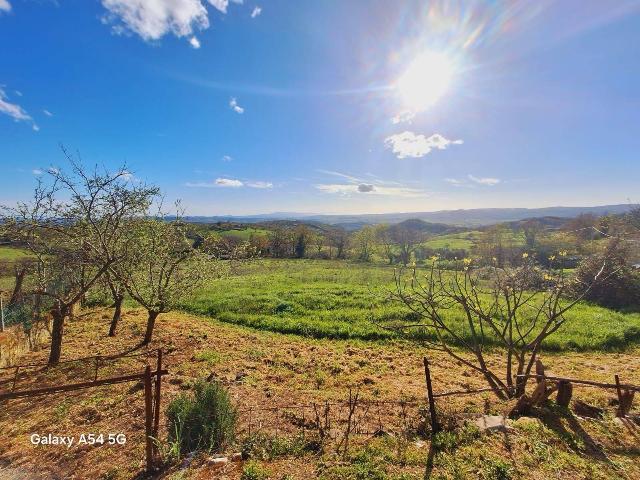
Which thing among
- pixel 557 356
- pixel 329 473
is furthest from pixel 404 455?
pixel 557 356

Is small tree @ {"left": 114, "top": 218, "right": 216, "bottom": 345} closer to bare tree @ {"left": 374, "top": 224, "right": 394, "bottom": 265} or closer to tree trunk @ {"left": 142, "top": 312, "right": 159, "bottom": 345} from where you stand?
tree trunk @ {"left": 142, "top": 312, "right": 159, "bottom": 345}

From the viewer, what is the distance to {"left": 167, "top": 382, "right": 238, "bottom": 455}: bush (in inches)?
219

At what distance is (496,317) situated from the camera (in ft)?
65.1

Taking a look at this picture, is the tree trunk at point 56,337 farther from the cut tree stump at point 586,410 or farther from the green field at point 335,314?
the cut tree stump at point 586,410

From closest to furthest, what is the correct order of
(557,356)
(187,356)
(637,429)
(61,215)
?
(637,429) → (61,215) → (187,356) → (557,356)

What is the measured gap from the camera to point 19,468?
5.37 metres

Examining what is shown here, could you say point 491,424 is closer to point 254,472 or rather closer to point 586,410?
point 586,410

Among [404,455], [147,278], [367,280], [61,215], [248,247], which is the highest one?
[61,215]

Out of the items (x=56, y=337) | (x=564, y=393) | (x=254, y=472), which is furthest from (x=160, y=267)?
(x=564, y=393)

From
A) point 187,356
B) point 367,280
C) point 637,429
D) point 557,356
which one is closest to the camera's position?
point 637,429

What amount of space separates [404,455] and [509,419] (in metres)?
2.82

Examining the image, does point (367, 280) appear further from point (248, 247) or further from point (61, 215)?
point (61, 215)

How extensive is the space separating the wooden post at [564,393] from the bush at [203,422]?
716 cm

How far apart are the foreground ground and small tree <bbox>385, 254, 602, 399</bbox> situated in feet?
3.64
